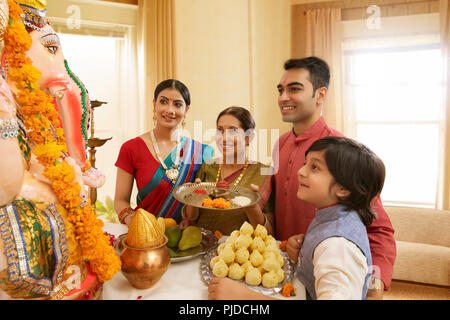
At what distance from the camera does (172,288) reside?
1.08m

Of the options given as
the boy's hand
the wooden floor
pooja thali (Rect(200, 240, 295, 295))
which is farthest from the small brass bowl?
the wooden floor

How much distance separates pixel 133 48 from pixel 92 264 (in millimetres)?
3394

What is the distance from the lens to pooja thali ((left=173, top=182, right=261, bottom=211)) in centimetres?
142

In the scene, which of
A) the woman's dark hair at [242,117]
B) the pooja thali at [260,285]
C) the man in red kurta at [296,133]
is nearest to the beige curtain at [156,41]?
the woman's dark hair at [242,117]

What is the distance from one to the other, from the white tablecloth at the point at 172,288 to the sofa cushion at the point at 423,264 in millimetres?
2532

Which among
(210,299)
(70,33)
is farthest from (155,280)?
(70,33)

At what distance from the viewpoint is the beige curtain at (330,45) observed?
4438 millimetres

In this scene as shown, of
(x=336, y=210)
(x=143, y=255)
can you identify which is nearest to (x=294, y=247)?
(x=336, y=210)

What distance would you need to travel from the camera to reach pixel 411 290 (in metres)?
3.07

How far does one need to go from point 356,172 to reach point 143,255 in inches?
30.9

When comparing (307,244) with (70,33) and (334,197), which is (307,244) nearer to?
(334,197)

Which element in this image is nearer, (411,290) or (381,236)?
(381,236)

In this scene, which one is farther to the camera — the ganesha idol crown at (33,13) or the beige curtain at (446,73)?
the beige curtain at (446,73)

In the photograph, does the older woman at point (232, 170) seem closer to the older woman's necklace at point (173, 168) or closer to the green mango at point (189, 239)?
the older woman's necklace at point (173, 168)
